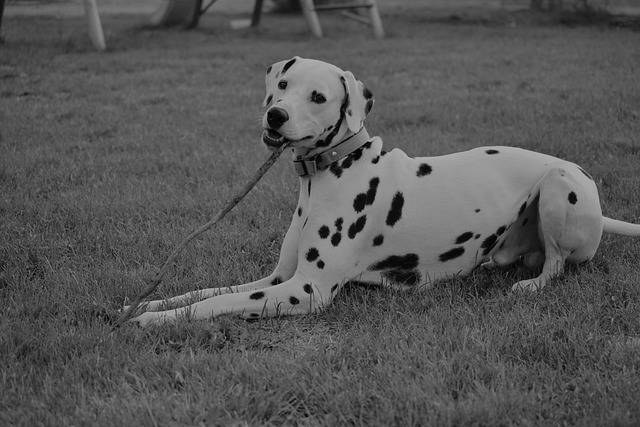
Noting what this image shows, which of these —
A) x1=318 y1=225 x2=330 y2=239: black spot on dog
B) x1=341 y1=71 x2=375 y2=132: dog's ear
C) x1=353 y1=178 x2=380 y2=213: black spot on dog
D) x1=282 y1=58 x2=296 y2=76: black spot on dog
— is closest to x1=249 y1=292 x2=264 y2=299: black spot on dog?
x1=318 y1=225 x2=330 y2=239: black spot on dog

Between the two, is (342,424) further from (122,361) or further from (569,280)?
(569,280)

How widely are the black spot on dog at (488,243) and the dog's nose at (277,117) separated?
5.09 feet

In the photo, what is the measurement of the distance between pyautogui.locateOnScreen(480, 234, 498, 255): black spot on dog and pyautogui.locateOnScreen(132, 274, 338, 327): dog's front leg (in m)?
1.09

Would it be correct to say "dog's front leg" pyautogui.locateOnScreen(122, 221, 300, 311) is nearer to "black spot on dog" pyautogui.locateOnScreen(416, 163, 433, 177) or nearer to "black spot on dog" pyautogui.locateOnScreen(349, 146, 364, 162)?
"black spot on dog" pyautogui.locateOnScreen(349, 146, 364, 162)

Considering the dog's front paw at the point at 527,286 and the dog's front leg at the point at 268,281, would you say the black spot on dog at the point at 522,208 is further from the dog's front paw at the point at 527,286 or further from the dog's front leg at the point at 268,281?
the dog's front leg at the point at 268,281

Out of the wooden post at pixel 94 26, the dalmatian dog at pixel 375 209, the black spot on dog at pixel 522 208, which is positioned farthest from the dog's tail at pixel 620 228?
the wooden post at pixel 94 26

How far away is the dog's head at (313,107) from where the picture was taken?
12.8 feet

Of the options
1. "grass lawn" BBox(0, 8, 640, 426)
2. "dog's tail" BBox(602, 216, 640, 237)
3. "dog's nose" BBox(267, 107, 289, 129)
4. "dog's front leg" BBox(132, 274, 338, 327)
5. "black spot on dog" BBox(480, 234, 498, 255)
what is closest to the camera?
"grass lawn" BBox(0, 8, 640, 426)

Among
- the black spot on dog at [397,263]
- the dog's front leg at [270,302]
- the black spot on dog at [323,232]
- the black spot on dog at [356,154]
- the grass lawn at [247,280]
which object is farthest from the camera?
the black spot on dog at [397,263]

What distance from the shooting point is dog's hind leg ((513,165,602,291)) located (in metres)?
4.36

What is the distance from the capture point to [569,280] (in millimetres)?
4461

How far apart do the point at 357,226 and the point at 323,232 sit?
216 mm

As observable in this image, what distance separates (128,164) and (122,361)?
4045 millimetres

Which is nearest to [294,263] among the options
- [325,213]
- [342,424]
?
[325,213]
